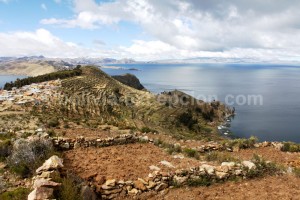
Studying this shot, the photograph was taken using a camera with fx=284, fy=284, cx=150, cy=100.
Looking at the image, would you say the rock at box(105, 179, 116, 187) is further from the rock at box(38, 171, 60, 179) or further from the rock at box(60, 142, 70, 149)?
the rock at box(60, 142, 70, 149)

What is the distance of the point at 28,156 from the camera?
42.5 feet

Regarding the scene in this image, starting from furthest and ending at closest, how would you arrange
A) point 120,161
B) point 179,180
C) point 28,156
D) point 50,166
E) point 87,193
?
point 120,161, point 28,156, point 179,180, point 50,166, point 87,193

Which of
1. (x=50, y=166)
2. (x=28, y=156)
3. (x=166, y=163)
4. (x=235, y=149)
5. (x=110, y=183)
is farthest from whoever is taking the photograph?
(x=235, y=149)

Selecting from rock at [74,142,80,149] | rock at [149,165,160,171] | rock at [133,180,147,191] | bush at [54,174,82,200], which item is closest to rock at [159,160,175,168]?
rock at [149,165,160,171]

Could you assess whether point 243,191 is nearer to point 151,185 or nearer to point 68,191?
point 151,185

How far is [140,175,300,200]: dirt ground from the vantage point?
1042cm

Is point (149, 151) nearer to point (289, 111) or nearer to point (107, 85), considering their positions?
point (107, 85)

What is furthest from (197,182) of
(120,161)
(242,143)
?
(242,143)

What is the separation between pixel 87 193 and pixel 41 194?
166 centimetres

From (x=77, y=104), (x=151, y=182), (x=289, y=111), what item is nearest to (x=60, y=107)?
(x=77, y=104)

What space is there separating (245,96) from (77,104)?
111m

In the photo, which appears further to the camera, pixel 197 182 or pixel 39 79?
pixel 39 79

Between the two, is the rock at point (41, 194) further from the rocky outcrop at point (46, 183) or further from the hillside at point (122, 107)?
the hillside at point (122, 107)

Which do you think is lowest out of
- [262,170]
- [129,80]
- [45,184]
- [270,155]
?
[129,80]
